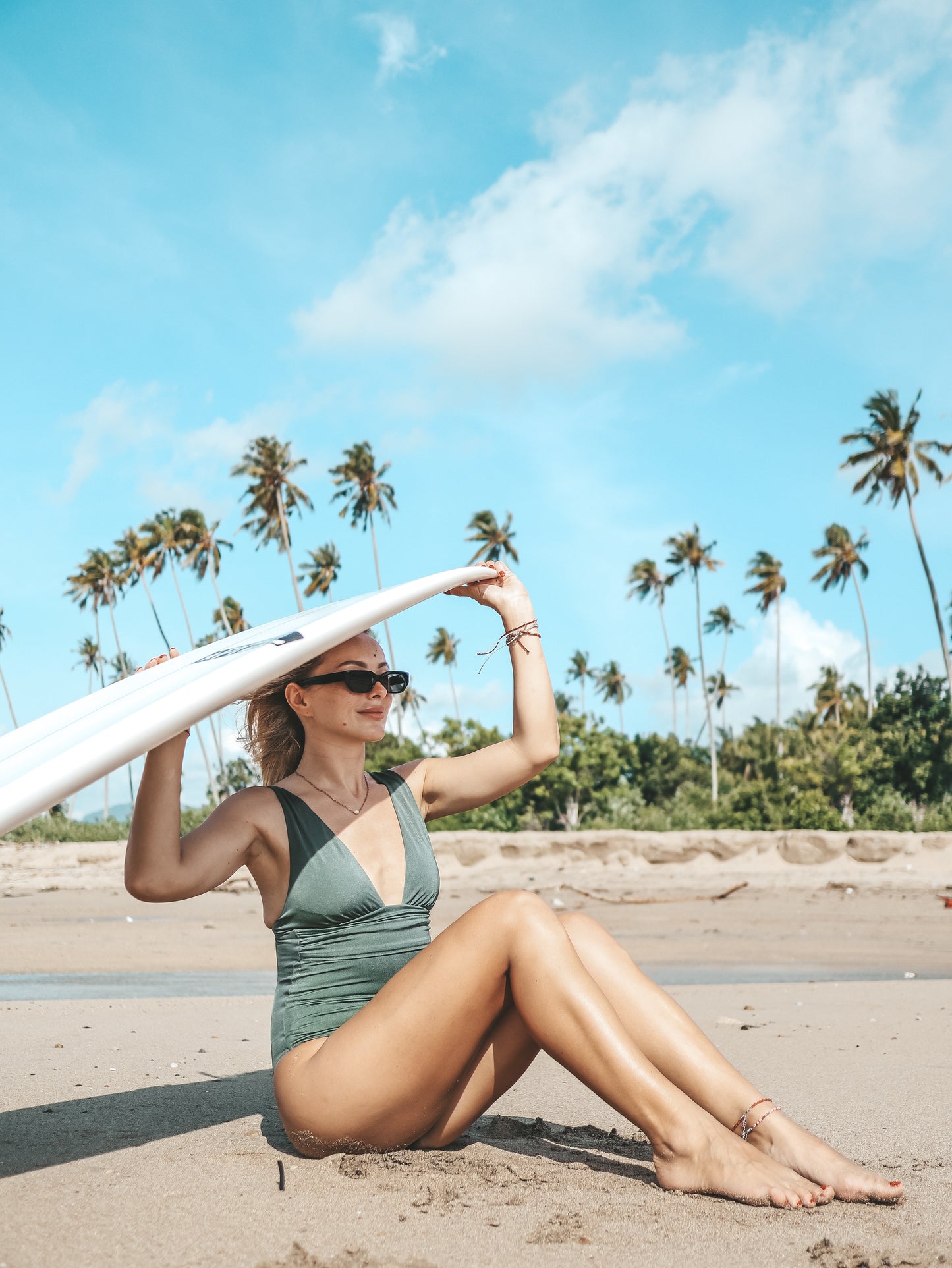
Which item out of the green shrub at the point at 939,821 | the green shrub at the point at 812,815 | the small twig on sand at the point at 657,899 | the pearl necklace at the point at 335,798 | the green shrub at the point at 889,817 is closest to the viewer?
the pearl necklace at the point at 335,798

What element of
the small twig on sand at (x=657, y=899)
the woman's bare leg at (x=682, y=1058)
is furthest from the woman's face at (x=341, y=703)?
the small twig on sand at (x=657, y=899)

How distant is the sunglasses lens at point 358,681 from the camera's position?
3.03m

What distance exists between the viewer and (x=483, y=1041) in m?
2.66

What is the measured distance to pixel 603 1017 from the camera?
2.38 metres

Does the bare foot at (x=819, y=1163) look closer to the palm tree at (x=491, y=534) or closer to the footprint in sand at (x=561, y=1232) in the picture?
the footprint in sand at (x=561, y=1232)

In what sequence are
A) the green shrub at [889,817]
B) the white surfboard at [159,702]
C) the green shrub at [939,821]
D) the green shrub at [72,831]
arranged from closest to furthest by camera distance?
the white surfboard at [159,702]
the green shrub at [939,821]
the green shrub at [889,817]
the green shrub at [72,831]

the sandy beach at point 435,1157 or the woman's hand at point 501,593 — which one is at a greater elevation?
the woman's hand at point 501,593

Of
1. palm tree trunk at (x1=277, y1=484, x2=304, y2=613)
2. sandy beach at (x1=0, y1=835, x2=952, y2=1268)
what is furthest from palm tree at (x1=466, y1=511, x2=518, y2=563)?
sandy beach at (x1=0, y1=835, x2=952, y2=1268)

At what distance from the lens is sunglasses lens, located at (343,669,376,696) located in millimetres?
3029

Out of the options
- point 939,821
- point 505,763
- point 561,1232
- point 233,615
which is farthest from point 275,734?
point 233,615

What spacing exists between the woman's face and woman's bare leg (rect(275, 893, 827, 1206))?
0.68 meters

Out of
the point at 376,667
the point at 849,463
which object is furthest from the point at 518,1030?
the point at 849,463

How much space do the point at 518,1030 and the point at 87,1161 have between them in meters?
1.14

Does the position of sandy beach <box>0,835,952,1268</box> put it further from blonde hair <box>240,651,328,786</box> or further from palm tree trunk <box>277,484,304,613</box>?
palm tree trunk <box>277,484,304,613</box>
